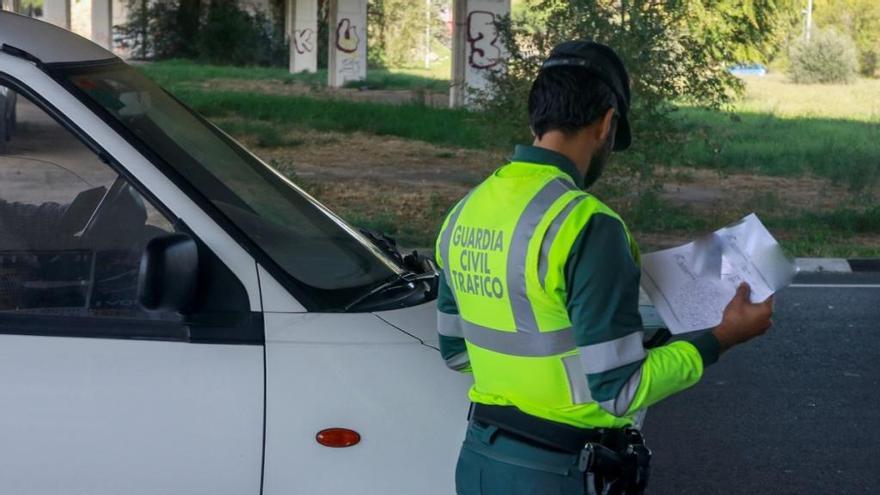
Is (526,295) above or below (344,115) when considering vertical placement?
above

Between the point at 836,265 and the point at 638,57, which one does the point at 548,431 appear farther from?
the point at 638,57

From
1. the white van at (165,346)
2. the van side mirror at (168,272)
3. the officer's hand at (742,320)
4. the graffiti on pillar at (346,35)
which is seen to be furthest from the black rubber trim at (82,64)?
the graffiti on pillar at (346,35)

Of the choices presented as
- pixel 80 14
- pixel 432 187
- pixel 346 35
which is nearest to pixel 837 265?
pixel 432 187

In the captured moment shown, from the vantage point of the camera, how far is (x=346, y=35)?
36.2m

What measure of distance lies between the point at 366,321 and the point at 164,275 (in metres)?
0.51

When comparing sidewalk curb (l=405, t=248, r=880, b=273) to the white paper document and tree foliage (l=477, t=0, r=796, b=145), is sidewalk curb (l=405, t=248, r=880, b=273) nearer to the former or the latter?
tree foliage (l=477, t=0, r=796, b=145)

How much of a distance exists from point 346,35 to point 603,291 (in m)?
34.3

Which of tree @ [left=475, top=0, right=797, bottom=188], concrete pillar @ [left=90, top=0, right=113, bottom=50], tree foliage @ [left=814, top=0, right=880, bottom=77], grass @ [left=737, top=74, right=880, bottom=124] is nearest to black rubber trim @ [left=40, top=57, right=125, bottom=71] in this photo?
tree @ [left=475, top=0, right=797, bottom=188]

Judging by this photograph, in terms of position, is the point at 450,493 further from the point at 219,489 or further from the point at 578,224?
the point at 578,224

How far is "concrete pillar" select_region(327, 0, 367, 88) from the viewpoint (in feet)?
117

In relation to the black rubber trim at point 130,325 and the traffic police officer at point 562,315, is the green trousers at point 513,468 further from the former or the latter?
the black rubber trim at point 130,325

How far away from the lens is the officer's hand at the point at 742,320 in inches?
103

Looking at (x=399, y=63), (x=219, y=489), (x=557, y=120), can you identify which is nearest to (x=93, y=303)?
(x=219, y=489)

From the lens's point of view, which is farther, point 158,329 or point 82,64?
point 82,64
